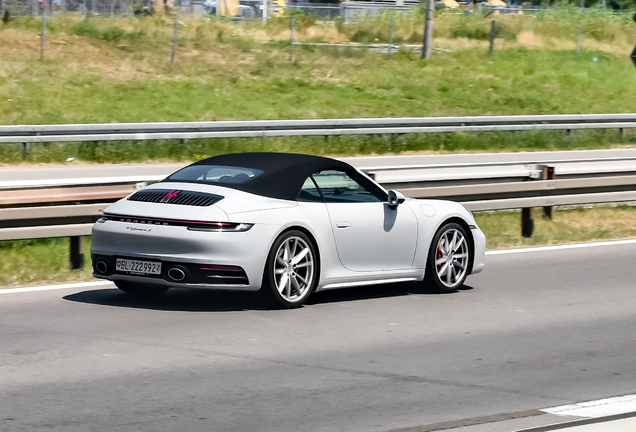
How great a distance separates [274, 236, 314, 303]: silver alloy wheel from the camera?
858cm

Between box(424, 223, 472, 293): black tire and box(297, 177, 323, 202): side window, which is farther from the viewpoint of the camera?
box(424, 223, 472, 293): black tire

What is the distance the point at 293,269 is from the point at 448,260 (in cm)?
198

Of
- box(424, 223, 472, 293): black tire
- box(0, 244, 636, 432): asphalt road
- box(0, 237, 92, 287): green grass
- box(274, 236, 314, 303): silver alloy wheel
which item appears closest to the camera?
box(0, 244, 636, 432): asphalt road

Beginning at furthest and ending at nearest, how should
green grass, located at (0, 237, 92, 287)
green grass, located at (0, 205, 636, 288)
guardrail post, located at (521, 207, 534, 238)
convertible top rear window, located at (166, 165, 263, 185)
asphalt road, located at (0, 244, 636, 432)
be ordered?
guardrail post, located at (521, 207, 534, 238)
green grass, located at (0, 205, 636, 288)
green grass, located at (0, 237, 92, 287)
convertible top rear window, located at (166, 165, 263, 185)
asphalt road, located at (0, 244, 636, 432)

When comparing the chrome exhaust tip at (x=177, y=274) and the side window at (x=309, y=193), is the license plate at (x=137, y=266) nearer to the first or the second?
the chrome exhaust tip at (x=177, y=274)

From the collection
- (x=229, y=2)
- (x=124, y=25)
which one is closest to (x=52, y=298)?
(x=124, y=25)

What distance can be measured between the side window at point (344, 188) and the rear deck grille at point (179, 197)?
1153 mm

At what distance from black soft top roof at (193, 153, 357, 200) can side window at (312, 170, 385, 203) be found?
0.22ft

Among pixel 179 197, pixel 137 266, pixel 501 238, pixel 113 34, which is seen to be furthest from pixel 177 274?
pixel 113 34

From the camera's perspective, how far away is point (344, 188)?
9469mm

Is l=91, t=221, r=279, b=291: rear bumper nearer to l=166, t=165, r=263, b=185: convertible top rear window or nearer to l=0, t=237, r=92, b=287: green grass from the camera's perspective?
l=166, t=165, r=263, b=185: convertible top rear window

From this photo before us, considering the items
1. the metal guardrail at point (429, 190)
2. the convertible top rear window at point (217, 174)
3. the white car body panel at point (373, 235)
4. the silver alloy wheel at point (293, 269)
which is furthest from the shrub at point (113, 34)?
the silver alloy wheel at point (293, 269)

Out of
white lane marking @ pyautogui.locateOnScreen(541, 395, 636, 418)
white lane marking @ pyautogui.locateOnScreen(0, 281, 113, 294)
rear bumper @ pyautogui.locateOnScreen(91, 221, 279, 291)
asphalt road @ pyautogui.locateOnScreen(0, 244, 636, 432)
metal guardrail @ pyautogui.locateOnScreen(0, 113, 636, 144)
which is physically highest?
rear bumper @ pyautogui.locateOnScreen(91, 221, 279, 291)

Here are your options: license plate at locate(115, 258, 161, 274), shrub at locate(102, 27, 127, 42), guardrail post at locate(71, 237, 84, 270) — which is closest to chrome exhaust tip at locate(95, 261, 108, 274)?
license plate at locate(115, 258, 161, 274)
